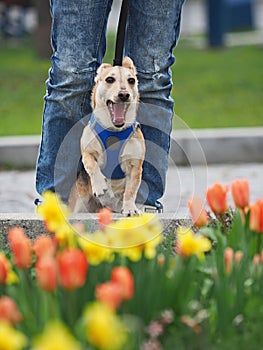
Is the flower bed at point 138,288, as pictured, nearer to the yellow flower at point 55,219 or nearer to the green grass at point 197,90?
the yellow flower at point 55,219

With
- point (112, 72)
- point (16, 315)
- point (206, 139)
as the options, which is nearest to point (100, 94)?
point (112, 72)

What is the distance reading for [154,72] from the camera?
419cm

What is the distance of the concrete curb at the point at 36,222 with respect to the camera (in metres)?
3.73

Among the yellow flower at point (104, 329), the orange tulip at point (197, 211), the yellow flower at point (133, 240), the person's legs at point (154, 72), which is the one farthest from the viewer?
the person's legs at point (154, 72)

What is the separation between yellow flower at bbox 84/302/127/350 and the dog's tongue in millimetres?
1777

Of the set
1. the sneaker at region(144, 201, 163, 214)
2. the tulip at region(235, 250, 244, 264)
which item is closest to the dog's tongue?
the sneaker at region(144, 201, 163, 214)

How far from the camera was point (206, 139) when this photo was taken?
7.38 meters

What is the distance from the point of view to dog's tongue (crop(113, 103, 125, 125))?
3.77 metres

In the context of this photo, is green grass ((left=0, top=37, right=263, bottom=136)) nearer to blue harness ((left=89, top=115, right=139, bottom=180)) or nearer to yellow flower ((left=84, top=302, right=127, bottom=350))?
blue harness ((left=89, top=115, right=139, bottom=180))

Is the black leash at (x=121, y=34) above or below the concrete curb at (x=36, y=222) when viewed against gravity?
above

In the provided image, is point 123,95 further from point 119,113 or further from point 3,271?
point 3,271

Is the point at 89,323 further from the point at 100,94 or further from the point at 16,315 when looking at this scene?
the point at 100,94

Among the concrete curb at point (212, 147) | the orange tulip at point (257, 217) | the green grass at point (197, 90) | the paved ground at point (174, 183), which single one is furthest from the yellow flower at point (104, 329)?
the green grass at point (197, 90)

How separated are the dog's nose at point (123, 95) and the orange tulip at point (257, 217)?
0.99m
